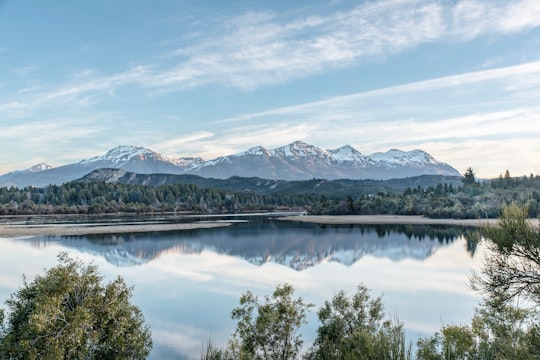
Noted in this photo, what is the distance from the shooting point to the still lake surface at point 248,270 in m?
19.8

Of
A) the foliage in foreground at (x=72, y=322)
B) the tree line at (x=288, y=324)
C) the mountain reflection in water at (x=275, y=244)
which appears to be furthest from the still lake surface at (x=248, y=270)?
the foliage in foreground at (x=72, y=322)

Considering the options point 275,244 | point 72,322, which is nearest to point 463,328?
point 72,322

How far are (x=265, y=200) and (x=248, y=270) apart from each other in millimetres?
128002

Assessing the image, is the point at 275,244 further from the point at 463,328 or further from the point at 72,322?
the point at 72,322

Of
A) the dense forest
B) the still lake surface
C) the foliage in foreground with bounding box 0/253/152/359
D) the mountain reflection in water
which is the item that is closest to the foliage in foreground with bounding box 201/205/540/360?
the foliage in foreground with bounding box 0/253/152/359

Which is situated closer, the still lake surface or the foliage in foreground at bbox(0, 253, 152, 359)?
the foliage in foreground at bbox(0, 253, 152, 359)

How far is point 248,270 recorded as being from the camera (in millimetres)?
33000

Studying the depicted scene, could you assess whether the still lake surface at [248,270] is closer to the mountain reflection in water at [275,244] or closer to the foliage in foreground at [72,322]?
the mountain reflection in water at [275,244]

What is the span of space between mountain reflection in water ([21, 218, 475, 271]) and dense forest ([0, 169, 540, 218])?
2554 centimetres

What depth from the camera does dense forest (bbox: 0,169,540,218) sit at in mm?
86312

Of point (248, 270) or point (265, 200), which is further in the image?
point (265, 200)

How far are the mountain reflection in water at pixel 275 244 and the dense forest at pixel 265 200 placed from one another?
25.5m

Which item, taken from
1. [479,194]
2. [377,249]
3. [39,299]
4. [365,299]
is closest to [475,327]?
[365,299]

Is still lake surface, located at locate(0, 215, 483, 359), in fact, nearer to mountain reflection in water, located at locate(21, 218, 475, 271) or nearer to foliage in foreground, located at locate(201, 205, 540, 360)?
mountain reflection in water, located at locate(21, 218, 475, 271)
